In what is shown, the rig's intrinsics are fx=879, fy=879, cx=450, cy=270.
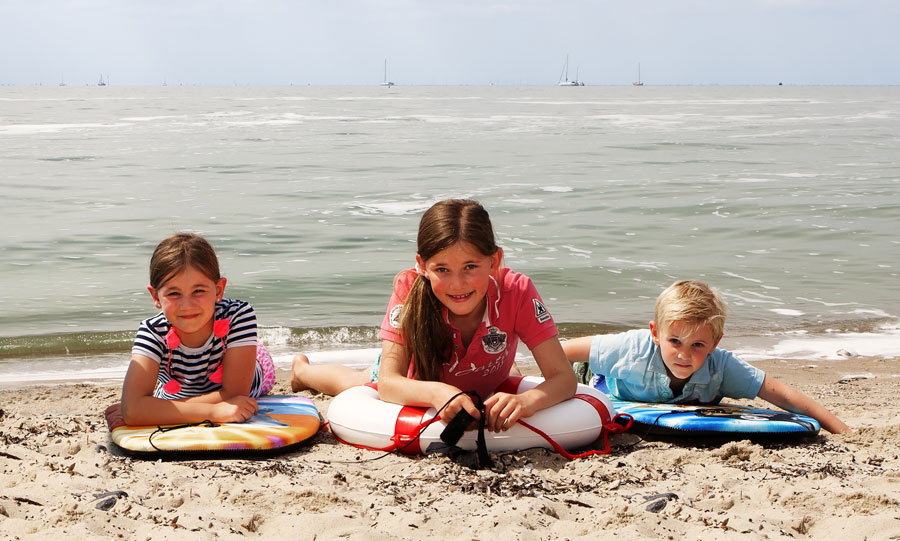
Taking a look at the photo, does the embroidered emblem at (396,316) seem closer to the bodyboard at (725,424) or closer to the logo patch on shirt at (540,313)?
the logo patch on shirt at (540,313)

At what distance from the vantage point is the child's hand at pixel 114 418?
4.47 m

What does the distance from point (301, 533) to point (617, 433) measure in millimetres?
2058

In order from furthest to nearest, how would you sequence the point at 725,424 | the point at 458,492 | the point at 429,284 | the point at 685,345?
1. the point at 685,345
2. the point at 725,424
3. the point at 429,284
4. the point at 458,492

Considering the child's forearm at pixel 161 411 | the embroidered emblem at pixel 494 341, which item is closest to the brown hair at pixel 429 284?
the embroidered emblem at pixel 494 341

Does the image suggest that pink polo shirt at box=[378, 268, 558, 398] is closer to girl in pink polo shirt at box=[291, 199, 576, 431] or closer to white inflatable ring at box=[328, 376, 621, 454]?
girl in pink polo shirt at box=[291, 199, 576, 431]

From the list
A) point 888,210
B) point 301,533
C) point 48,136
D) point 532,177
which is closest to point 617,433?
point 301,533

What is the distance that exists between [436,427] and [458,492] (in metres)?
0.56

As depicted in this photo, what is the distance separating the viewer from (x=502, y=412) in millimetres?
4070

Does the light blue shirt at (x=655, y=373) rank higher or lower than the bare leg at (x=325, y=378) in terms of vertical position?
higher

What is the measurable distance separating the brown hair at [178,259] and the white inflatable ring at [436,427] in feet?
3.30

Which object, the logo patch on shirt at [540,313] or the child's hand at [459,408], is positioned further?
the logo patch on shirt at [540,313]

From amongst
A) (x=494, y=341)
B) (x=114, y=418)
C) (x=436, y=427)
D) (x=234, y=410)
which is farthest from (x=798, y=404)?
(x=114, y=418)

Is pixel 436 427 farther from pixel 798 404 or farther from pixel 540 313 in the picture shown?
pixel 798 404

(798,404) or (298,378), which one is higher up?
(798,404)
